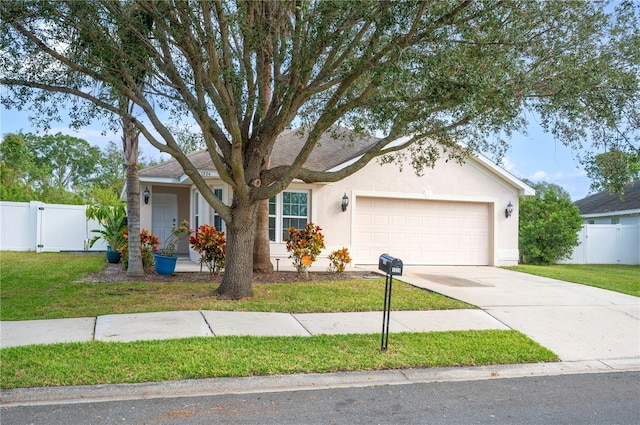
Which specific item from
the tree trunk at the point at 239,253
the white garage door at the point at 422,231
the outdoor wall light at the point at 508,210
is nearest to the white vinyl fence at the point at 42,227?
the white garage door at the point at 422,231

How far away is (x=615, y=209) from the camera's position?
80.9 feet

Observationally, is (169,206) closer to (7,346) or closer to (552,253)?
(7,346)

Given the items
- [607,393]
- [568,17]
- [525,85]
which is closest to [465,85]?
[525,85]

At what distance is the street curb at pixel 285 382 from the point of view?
4.76 m

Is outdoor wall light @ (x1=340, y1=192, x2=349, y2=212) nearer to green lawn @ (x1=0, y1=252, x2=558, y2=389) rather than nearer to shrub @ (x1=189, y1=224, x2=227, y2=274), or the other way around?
shrub @ (x1=189, y1=224, x2=227, y2=274)

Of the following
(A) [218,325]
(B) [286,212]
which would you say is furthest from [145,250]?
(A) [218,325]

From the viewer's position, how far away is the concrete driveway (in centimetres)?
726

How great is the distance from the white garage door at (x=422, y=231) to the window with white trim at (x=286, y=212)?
5.96 feet

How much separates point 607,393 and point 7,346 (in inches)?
274

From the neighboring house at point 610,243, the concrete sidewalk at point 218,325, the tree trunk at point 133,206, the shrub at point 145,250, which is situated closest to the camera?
the concrete sidewalk at point 218,325

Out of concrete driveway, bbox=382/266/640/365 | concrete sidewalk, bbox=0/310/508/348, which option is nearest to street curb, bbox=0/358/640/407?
concrete driveway, bbox=382/266/640/365

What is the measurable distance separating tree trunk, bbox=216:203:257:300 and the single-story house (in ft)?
67.8

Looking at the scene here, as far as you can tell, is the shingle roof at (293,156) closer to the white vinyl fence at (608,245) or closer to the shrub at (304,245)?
the shrub at (304,245)

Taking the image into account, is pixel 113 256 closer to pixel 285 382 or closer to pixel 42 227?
pixel 42 227
